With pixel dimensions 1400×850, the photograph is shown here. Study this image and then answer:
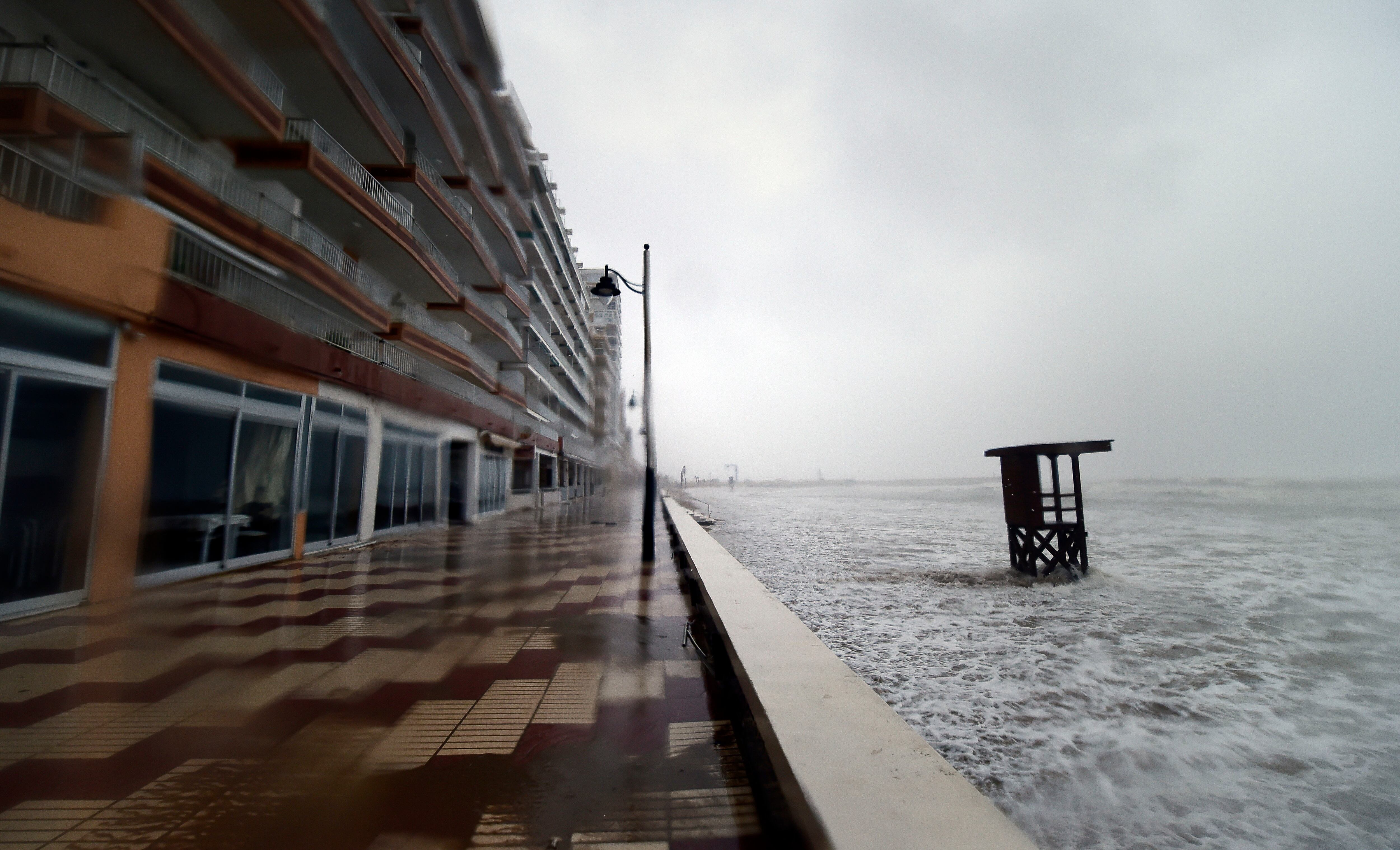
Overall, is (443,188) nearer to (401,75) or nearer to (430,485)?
(401,75)

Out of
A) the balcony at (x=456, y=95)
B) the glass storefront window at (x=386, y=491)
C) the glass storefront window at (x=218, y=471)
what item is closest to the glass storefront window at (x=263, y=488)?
the glass storefront window at (x=218, y=471)

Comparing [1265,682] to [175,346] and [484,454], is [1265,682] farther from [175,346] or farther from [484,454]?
[484,454]

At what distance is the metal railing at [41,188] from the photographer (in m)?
3.95

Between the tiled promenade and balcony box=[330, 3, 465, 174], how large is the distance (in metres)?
11.6

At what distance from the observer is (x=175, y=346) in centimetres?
633

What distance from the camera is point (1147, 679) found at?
4867 mm

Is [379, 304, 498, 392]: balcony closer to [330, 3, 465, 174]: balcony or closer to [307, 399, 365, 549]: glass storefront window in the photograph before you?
[307, 399, 365, 549]: glass storefront window

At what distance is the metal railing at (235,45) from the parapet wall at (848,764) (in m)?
8.90

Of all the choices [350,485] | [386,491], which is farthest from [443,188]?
[350,485]

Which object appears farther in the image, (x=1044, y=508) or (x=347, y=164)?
(x=347, y=164)

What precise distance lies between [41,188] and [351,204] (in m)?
6.71

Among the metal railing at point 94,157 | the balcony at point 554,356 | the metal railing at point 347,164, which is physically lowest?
the metal railing at point 94,157

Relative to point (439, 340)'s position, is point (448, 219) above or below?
above

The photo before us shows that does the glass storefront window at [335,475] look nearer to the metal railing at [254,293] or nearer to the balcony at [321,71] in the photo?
the metal railing at [254,293]
